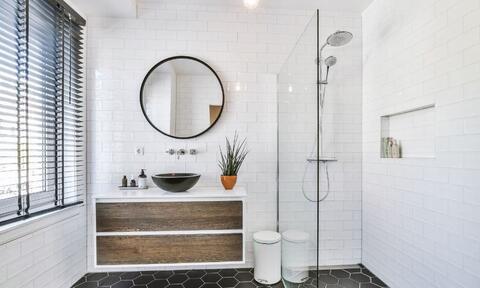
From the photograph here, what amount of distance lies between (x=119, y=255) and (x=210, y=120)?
4.66ft

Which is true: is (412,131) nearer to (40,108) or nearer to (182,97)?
(182,97)

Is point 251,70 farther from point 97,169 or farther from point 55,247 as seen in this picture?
point 55,247

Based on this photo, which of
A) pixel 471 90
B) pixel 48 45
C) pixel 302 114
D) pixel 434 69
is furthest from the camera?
pixel 48 45

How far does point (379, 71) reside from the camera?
2.34m

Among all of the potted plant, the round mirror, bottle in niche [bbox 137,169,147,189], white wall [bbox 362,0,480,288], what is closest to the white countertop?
bottle in niche [bbox 137,169,147,189]

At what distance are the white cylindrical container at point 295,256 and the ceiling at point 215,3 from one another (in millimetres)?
2185

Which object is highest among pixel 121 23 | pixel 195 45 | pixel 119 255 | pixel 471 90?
pixel 121 23

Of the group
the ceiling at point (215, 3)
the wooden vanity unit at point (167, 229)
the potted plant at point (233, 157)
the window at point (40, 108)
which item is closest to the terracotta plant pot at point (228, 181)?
the potted plant at point (233, 157)

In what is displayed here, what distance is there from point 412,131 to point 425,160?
298 millimetres

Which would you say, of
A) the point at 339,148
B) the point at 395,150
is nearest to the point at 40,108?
the point at 339,148

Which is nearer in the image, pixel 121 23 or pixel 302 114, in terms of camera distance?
pixel 302 114

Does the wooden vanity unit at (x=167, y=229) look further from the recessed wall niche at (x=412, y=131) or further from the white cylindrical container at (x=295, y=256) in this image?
the recessed wall niche at (x=412, y=131)

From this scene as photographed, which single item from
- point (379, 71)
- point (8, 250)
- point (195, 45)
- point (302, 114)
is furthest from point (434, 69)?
point (8, 250)

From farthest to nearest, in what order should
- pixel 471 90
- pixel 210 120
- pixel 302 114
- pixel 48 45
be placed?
pixel 210 120
pixel 48 45
pixel 302 114
pixel 471 90
